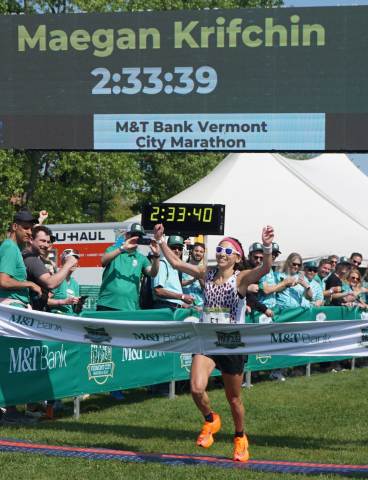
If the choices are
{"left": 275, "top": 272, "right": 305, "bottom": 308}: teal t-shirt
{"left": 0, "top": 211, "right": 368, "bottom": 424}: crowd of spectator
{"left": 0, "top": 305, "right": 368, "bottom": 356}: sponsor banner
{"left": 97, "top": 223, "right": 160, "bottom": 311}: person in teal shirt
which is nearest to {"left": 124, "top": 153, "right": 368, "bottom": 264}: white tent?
{"left": 0, "top": 211, "right": 368, "bottom": 424}: crowd of spectator

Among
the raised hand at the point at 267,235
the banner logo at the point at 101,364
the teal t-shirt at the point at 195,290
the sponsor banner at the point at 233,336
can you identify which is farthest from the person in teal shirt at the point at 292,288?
the raised hand at the point at 267,235

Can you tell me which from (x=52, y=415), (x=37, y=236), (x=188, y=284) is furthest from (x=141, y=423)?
(x=188, y=284)

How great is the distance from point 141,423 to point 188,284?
3.46 metres

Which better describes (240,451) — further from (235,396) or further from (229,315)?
(229,315)

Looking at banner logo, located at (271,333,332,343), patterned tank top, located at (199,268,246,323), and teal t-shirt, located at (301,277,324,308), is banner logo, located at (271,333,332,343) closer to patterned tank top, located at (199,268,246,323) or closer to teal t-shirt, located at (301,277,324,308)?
patterned tank top, located at (199,268,246,323)

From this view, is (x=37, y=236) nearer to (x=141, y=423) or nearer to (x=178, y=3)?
(x=141, y=423)

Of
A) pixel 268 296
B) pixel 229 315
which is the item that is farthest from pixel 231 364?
pixel 268 296

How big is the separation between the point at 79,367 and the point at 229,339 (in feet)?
8.50

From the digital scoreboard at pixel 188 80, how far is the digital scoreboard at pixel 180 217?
5.81 ft

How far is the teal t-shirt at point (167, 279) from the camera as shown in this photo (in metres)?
9.64

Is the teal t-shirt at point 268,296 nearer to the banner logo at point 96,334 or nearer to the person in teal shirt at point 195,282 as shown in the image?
the person in teal shirt at point 195,282

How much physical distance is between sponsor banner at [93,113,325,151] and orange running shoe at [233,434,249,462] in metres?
6.76

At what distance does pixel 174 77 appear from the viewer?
1213 cm

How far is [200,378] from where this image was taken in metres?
6.18
